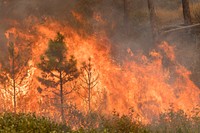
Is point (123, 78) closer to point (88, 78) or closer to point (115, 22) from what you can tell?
point (88, 78)

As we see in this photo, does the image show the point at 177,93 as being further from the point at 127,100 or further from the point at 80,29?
the point at 80,29

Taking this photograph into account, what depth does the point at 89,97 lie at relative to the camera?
1998cm

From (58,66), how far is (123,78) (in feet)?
16.5

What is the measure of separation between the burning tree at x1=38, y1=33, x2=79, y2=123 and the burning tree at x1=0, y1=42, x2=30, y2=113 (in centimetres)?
137

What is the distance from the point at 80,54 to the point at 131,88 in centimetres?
392

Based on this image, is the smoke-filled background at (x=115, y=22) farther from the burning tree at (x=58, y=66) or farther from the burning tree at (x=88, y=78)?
the burning tree at (x=58, y=66)

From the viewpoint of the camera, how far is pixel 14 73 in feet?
62.6

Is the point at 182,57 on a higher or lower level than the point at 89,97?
higher

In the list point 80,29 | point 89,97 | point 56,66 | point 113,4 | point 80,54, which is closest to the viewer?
point 56,66

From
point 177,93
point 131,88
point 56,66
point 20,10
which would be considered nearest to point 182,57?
point 177,93

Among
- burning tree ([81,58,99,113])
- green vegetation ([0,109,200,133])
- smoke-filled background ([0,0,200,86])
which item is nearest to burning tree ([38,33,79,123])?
burning tree ([81,58,99,113])

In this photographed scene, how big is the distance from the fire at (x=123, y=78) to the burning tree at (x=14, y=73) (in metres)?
0.52

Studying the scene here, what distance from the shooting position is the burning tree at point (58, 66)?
60.5ft

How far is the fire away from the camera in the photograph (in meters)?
20.7
